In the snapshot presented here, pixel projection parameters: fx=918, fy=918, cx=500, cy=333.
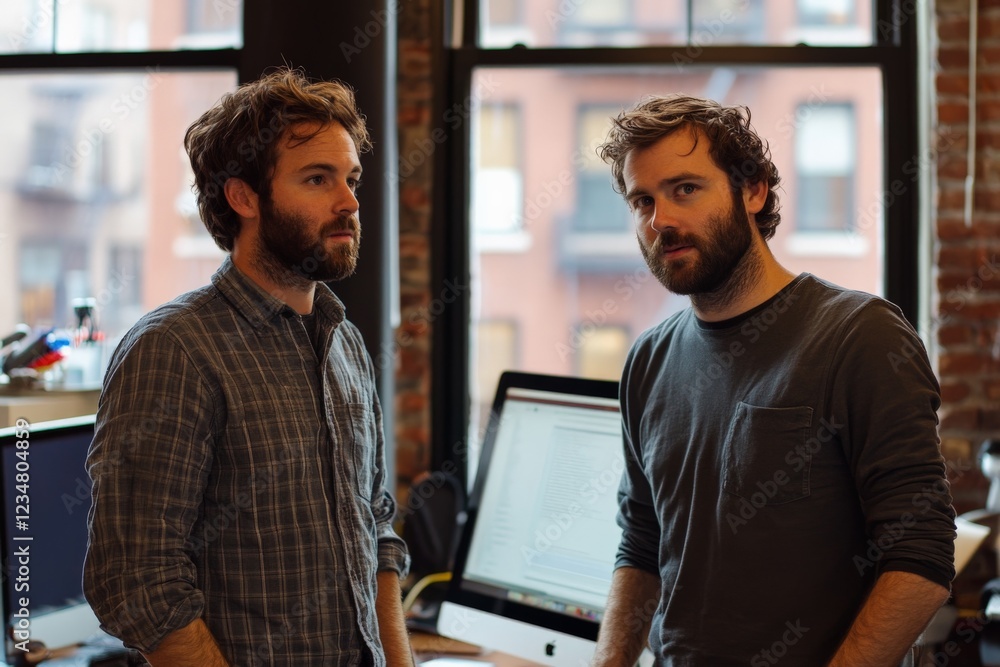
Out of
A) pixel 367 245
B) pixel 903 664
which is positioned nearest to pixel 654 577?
pixel 903 664

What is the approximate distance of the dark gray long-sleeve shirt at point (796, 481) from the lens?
3.68 feet

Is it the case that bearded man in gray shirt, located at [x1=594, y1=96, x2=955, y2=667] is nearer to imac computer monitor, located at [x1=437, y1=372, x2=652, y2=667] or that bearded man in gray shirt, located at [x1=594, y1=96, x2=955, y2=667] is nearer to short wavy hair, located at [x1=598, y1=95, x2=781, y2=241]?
short wavy hair, located at [x1=598, y1=95, x2=781, y2=241]

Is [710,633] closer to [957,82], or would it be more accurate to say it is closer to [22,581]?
[22,581]

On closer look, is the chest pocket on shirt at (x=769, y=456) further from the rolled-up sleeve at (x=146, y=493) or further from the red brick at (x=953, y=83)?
the red brick at (x=953, y=83)

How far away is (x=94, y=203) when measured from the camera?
2.62m

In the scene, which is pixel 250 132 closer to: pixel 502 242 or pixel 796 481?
pixel 796 481

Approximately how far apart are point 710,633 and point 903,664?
28 centimetres

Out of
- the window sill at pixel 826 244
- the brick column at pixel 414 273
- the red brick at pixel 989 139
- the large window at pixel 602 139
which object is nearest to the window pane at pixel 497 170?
the large window at pixel 602 139

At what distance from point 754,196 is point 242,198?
766 mm

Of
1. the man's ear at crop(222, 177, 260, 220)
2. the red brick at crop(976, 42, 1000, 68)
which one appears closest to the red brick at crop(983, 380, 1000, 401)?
the red brick at crop(976, 42, 1000, 68)

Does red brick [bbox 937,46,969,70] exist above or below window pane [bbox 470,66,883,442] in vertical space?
above

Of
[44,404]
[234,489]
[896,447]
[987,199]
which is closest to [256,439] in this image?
[234,489]

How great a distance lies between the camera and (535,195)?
2467 millimetres

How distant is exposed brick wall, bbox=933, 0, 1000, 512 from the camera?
7.10ft
